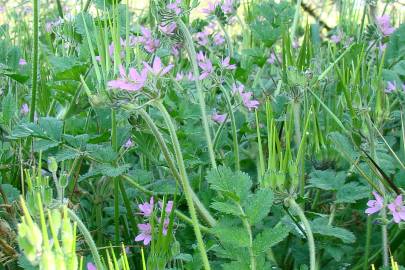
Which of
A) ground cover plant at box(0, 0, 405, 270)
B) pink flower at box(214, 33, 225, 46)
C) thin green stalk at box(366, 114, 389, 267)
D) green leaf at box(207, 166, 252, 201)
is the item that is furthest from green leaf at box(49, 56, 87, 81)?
pink flower at box(214, 33, 225, 46)

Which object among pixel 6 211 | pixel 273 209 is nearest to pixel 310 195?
pixel 273 209

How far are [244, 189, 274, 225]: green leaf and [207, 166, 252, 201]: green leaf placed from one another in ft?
0.06

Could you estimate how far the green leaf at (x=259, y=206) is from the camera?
767mm

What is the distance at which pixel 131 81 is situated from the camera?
739 mm

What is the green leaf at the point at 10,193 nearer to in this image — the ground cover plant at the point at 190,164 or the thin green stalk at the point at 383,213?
the ground cover plant at the point at 190,164

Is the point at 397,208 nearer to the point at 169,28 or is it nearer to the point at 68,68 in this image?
the point at 169,28

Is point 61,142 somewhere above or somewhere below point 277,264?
above

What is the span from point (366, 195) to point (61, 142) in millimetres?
437

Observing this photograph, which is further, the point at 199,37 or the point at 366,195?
the point at 199,37

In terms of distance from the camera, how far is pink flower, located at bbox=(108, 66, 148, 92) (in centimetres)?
73

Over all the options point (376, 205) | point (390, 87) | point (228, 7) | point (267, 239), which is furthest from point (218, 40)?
point (267, 239)

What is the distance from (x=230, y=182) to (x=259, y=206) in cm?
5

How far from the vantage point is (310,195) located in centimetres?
113

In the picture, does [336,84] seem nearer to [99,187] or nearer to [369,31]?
[369,31]
